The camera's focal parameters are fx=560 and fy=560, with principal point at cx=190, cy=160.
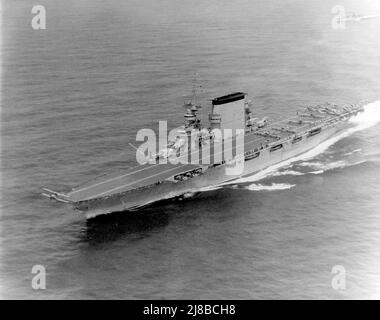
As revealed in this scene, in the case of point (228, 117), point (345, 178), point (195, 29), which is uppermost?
point (195, 29)

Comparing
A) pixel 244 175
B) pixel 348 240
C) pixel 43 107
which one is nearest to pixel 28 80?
pixel 43 107

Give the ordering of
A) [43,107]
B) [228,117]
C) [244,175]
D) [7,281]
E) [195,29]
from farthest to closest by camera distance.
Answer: [195,29], [43,107], [228,117], [244,175], [7,281]

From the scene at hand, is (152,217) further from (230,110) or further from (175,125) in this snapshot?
(175,125)

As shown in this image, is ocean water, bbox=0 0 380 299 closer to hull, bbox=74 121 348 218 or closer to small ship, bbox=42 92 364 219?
hull, bbox=74 121 348 218

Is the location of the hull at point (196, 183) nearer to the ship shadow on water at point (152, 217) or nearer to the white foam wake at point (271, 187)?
the ship shadow on water at point (152, 217)

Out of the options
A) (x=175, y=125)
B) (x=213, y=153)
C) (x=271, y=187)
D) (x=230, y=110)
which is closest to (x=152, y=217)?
(x=213, y=153)

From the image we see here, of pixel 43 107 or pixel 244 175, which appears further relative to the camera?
pixel 43 107

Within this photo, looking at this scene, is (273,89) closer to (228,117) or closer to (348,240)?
(228,117)

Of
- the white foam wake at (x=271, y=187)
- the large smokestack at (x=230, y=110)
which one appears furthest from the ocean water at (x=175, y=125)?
the large smokestack at (x=230, y=110)
